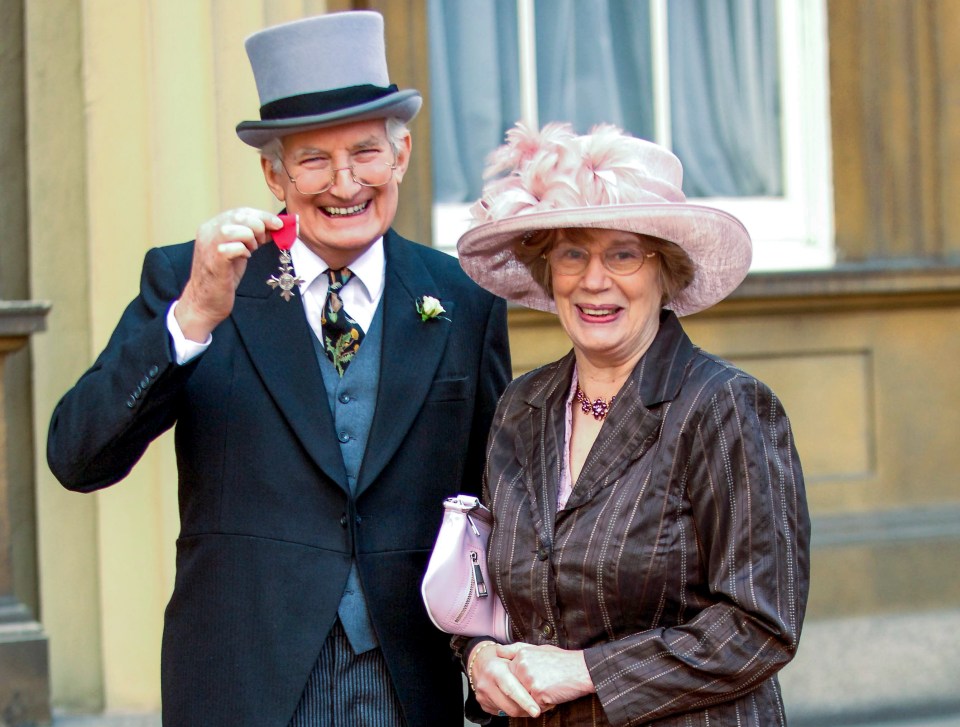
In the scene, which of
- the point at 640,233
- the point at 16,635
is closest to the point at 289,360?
the point at 640,233

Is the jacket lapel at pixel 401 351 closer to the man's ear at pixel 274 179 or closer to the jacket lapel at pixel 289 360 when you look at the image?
the jacket lapel at pixel 289 360

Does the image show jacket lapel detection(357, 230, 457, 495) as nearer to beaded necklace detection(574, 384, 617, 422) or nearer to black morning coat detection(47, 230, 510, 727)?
black morning coat detection(47, 230, 510, 727)

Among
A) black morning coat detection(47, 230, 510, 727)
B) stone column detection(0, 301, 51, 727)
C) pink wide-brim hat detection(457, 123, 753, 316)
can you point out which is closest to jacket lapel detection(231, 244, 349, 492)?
black morning coat detection(47, 230, 510, 727)

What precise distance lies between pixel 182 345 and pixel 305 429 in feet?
0.93

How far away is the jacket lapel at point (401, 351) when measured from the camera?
2.58 metres

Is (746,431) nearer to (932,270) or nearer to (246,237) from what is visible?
(246,237)

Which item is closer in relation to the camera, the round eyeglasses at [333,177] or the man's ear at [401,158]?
the round eyeglasses at [333,177]

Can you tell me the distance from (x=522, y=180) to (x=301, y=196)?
0.42 meters

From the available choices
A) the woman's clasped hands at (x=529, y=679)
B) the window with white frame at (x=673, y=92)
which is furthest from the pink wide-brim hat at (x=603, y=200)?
the window with white frame at (x=673, y=92)

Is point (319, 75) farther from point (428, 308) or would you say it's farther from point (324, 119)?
point (428, 308)

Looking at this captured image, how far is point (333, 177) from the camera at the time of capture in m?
2.58

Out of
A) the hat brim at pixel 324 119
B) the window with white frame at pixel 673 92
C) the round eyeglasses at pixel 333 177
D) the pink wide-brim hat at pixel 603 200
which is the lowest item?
the pink wide-brim hat at pixel 603 200

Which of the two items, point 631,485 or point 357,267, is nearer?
point 631,485

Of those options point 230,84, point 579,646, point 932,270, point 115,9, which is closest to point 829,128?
point 932,270
